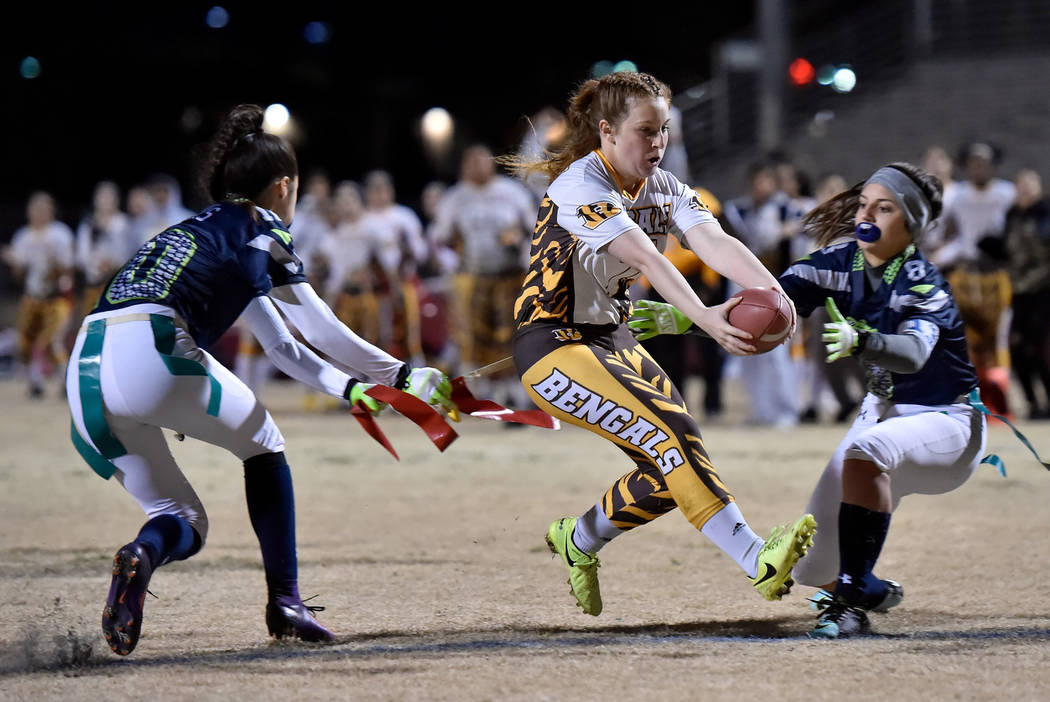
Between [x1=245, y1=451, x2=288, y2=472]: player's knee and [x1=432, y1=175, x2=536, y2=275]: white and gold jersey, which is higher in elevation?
[x1=432, y1=175, x2=536, y2=275]: white and gold jersey

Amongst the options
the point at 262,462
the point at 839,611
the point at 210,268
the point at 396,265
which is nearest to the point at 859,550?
the point at 839,611

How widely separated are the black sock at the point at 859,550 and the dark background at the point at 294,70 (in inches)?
823

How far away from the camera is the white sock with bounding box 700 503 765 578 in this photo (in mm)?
4203

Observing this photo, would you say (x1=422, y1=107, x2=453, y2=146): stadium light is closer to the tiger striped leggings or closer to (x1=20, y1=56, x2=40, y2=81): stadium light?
(x1=20, y1=56, x2=40, y2=81): stadium light

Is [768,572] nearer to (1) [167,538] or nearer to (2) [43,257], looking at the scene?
(1) [167,538]

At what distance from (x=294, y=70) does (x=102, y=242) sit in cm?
1224

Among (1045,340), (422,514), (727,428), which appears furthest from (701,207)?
(1045,340)

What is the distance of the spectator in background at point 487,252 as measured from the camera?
12516mm

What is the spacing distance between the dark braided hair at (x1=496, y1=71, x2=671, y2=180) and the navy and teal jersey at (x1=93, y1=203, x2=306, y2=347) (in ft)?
3.03

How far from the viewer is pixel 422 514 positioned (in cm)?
749

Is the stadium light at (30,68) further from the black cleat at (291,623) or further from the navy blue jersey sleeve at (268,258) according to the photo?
the black cleat at (291,623)

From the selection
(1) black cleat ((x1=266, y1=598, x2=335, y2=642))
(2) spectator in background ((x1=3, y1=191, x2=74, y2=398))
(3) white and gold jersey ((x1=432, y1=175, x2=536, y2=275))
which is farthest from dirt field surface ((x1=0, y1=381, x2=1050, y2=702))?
(2) spectator in background ((x1=3, y1=191, x2=74, y2=398))

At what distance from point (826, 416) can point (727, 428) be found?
6.02ft

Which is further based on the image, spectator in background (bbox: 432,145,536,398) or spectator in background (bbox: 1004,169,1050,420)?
spectator in background (bbox: 432,145,536,398)
